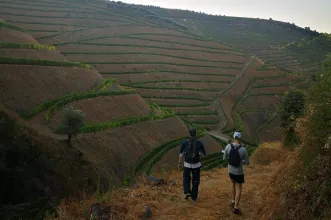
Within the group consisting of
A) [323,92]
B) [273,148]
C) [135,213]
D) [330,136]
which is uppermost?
[323,92]

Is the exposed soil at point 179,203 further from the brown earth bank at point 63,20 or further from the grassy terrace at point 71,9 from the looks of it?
the grassy terrace at point 71,9

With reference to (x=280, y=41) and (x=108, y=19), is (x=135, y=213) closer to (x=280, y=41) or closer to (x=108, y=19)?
(x=108, y=19)

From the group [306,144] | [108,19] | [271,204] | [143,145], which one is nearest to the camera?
[306,144]

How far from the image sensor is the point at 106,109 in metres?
25.8

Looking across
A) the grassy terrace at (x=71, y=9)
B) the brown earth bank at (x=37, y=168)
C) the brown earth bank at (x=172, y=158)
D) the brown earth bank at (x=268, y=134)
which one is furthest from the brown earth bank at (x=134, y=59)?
the brown earth bank at (x=37, y=168)

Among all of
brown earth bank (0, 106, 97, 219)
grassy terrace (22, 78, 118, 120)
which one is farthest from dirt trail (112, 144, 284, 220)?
grassy terrace (22, 78, 118, 120)

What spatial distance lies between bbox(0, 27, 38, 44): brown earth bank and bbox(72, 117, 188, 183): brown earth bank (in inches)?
581

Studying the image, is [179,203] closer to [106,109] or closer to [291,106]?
[291,106]

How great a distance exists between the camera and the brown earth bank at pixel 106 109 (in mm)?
21375

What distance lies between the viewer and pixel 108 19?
2589 inches

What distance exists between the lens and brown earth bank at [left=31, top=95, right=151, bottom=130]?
21375 millimetres

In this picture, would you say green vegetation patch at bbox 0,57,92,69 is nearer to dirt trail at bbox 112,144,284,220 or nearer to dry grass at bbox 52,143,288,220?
dry grass at bbox 52,143,288,220

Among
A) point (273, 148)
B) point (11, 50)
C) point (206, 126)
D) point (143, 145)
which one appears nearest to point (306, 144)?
point (273, 148)

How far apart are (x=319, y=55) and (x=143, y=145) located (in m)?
63.3
